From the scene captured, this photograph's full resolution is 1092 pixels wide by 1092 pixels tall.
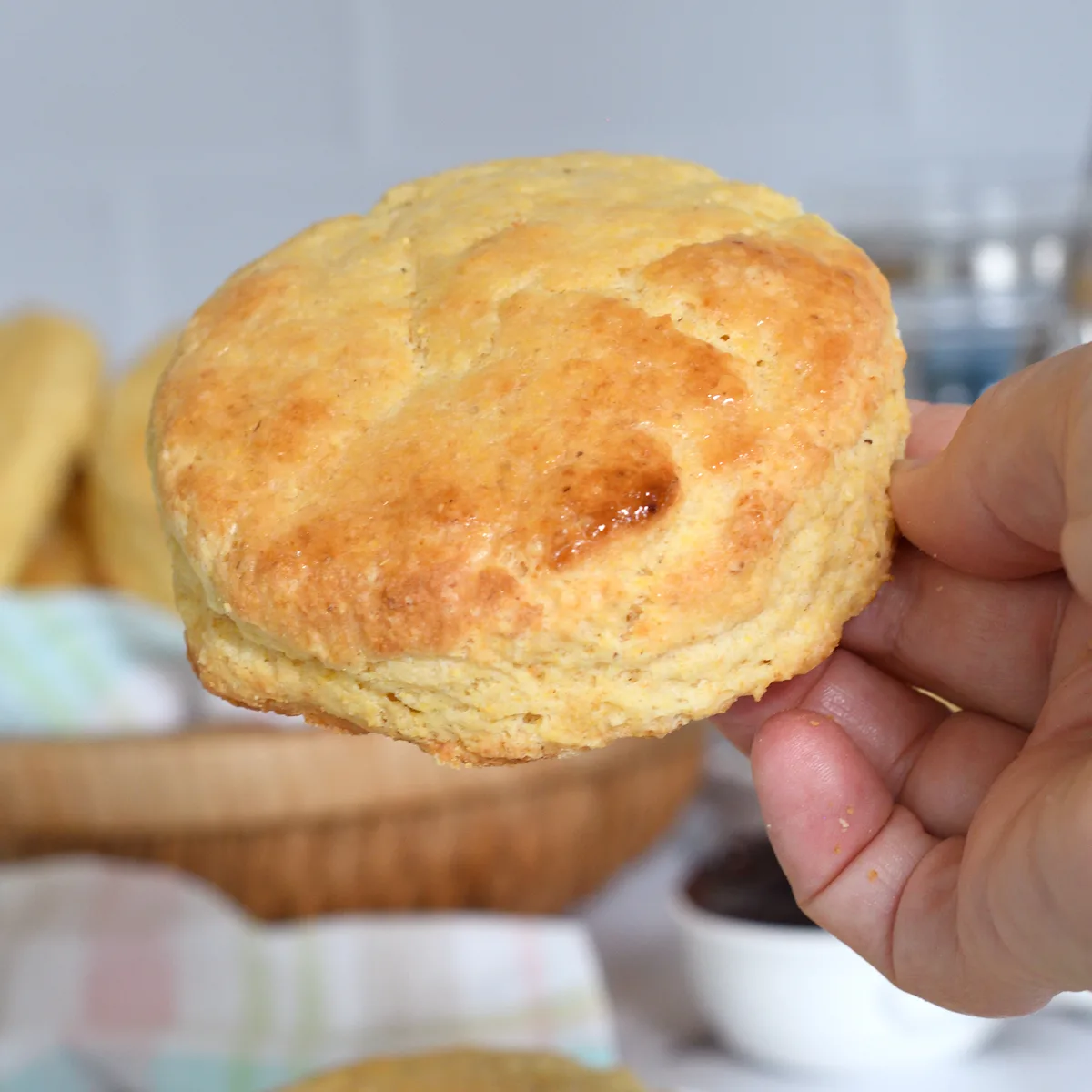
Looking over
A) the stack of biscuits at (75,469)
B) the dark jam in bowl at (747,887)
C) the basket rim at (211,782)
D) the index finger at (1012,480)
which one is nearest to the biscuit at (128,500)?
the stack of biscuits at (75,469)

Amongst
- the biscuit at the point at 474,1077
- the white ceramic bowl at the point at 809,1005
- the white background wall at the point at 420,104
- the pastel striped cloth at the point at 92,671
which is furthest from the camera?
the white background wall at the point at 420,104

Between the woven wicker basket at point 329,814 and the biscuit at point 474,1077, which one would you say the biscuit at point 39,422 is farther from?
the biscuit at point 474,1077

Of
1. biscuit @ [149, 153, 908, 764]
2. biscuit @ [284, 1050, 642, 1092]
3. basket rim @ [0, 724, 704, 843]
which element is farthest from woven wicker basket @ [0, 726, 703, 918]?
biscuit @ [149, 153, 908, 764]

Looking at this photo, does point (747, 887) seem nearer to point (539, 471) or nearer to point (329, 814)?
point (329, 814)

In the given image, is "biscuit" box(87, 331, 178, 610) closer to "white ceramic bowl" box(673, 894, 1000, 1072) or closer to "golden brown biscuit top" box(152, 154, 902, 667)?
"white ceramic bowl" box(673, 894, 1000, 1072)

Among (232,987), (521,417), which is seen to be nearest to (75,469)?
(232,987)

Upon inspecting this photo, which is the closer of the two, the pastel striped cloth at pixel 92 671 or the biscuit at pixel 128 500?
the pastel striped cloth at pixel 92 671
